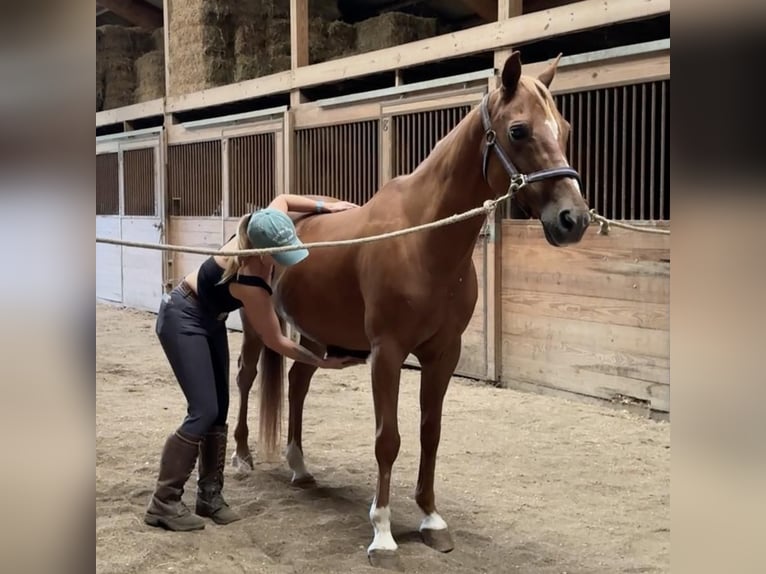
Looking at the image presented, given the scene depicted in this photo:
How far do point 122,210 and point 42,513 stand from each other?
760 centimetres

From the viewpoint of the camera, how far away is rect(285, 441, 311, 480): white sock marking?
8.33 feet

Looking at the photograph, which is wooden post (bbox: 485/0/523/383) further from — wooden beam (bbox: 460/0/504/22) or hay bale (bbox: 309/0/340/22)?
hay bale (bbox: 309/0/340/22)

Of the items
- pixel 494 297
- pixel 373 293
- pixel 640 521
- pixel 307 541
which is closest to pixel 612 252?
pixel 494 297

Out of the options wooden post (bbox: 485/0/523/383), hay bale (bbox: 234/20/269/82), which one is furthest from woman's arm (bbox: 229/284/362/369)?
hay bale (bbox: 234/20/269/82)

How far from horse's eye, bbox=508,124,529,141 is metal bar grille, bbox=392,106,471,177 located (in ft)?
8.71

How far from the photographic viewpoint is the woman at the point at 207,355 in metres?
1.98

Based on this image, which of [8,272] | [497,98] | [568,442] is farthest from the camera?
[568,442]

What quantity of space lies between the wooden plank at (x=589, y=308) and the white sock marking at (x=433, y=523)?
5.67 feet

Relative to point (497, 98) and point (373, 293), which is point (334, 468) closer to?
point (373, 293)

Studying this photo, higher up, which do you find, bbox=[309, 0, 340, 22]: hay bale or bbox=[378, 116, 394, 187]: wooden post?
bbox=[309, 0, 340, 22]: hay bale

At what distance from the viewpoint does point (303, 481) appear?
2521 millimetres

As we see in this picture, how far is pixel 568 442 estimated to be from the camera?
3.05 m

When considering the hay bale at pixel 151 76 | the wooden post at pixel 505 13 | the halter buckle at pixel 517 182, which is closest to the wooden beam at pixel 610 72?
the wooden post at pixel 505 13

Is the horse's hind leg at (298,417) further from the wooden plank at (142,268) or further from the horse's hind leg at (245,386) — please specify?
the wooden plank at (142,268)
